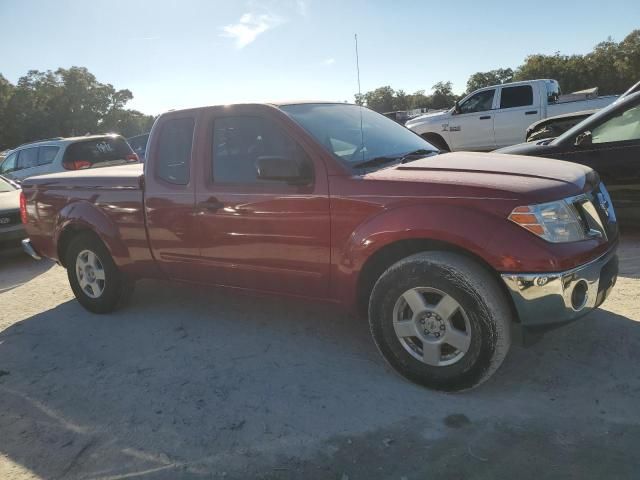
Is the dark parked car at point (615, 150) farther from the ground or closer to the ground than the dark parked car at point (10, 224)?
farther from the ground

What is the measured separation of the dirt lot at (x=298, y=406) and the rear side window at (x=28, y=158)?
25.9 ft

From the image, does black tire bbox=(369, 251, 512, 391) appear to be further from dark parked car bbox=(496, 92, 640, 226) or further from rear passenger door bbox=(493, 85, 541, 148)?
rear passenger door bbox=(493, 85, 541, 148)

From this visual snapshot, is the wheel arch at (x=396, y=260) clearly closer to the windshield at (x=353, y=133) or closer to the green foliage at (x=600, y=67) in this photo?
the windshield at (x=353, y=133)

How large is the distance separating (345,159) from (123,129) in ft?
285

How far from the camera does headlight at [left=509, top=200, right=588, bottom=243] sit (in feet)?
8.52

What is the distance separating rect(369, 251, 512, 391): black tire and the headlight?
339mm

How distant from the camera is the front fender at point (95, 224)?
4.32 meters

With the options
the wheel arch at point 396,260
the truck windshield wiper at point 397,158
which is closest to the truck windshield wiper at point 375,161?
the truck windshield wiper at point 397,158

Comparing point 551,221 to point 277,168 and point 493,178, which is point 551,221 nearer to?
point 493,178

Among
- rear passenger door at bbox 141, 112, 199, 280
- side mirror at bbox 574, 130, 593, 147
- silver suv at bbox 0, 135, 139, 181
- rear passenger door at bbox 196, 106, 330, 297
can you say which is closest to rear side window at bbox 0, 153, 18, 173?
silver suv at bbox 0, 135, 139, 181

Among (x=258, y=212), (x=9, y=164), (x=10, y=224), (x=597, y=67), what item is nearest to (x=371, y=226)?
(x=258, y=212)

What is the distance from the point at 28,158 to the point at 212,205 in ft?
31.1

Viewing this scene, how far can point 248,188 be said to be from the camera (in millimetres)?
3514

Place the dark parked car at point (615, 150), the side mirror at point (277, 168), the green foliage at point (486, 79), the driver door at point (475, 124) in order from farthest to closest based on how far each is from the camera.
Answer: the green foliage at point (486, 79) < the driver door at point (475, 124) < the dark parked car at point (615, 150) < the side mirror at point (277, 168)
